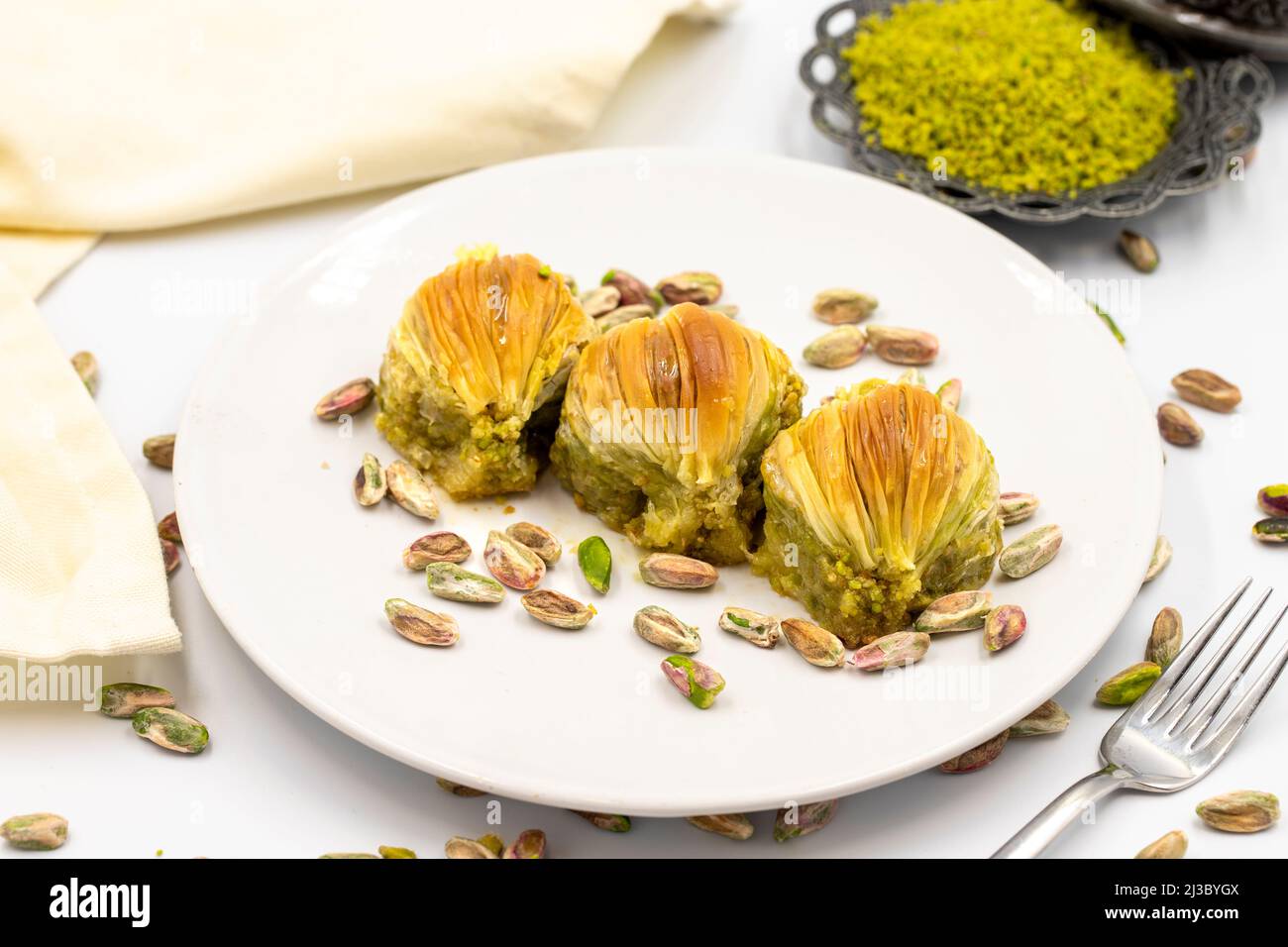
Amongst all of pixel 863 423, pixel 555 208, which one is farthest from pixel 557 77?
pixel 863 423

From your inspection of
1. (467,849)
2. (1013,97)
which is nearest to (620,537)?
(467,849)

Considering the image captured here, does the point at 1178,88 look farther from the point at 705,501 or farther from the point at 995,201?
the point at 705,501

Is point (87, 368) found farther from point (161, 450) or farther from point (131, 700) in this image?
point (131, 700)

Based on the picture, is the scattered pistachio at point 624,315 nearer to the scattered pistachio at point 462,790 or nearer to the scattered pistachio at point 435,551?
the scattered pistachio at point 435,551

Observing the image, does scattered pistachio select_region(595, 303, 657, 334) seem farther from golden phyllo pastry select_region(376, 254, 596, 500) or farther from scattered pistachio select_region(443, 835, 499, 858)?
scattered pistachio select_region(443, 835, 499, 858)

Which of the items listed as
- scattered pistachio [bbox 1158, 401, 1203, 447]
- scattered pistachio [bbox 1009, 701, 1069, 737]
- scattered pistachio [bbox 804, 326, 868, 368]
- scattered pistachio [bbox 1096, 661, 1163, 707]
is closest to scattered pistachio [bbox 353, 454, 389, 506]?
scattered pistachio [bbox 804, 326, 868, 368]
